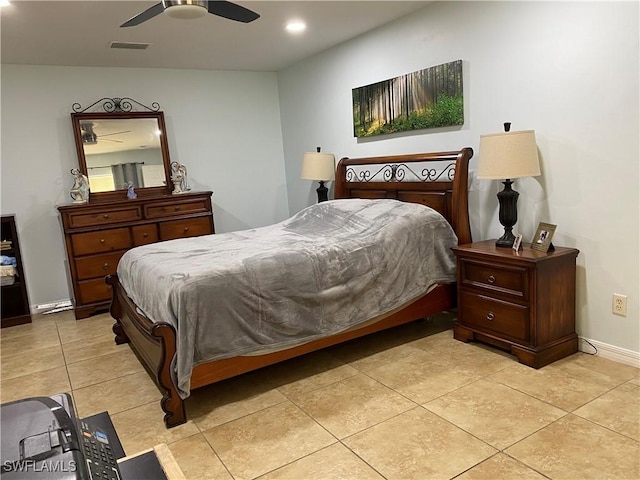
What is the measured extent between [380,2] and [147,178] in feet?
9.76

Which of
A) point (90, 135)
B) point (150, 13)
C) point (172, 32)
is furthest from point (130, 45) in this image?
point (150, 13)

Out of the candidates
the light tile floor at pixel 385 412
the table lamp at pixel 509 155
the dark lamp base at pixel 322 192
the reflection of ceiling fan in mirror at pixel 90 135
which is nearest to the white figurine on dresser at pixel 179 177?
the reflection of ceiling fan in mirror at pixel 90 135

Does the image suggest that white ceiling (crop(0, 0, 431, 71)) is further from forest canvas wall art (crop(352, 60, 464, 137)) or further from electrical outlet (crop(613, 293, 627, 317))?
electrical outlet (crop(613, 293, 627, 317))

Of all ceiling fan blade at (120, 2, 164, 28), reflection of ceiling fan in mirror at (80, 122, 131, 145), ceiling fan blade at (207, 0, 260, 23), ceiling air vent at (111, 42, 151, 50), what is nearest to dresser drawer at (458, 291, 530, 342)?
ceiling fan blade at (207, 0, 260, 23)

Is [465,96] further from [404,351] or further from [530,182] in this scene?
[404,351]

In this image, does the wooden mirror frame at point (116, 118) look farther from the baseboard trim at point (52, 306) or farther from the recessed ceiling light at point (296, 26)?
the recessed ceiling light at point (296, 26)

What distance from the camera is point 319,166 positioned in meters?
4.81

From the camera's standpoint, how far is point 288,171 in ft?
19.7

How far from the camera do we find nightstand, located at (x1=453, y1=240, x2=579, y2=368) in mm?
2801

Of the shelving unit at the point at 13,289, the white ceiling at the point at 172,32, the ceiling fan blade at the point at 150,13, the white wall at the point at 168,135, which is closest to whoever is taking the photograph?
the ceiling fan blade at the point at 150,13

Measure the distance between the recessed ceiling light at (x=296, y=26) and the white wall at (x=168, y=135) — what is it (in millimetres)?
1691

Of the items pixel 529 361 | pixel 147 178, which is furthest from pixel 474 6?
pixel 147 178

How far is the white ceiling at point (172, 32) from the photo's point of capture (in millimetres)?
3311

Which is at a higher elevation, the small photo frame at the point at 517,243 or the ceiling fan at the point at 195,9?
the ceiling fan at the point at 195,9
